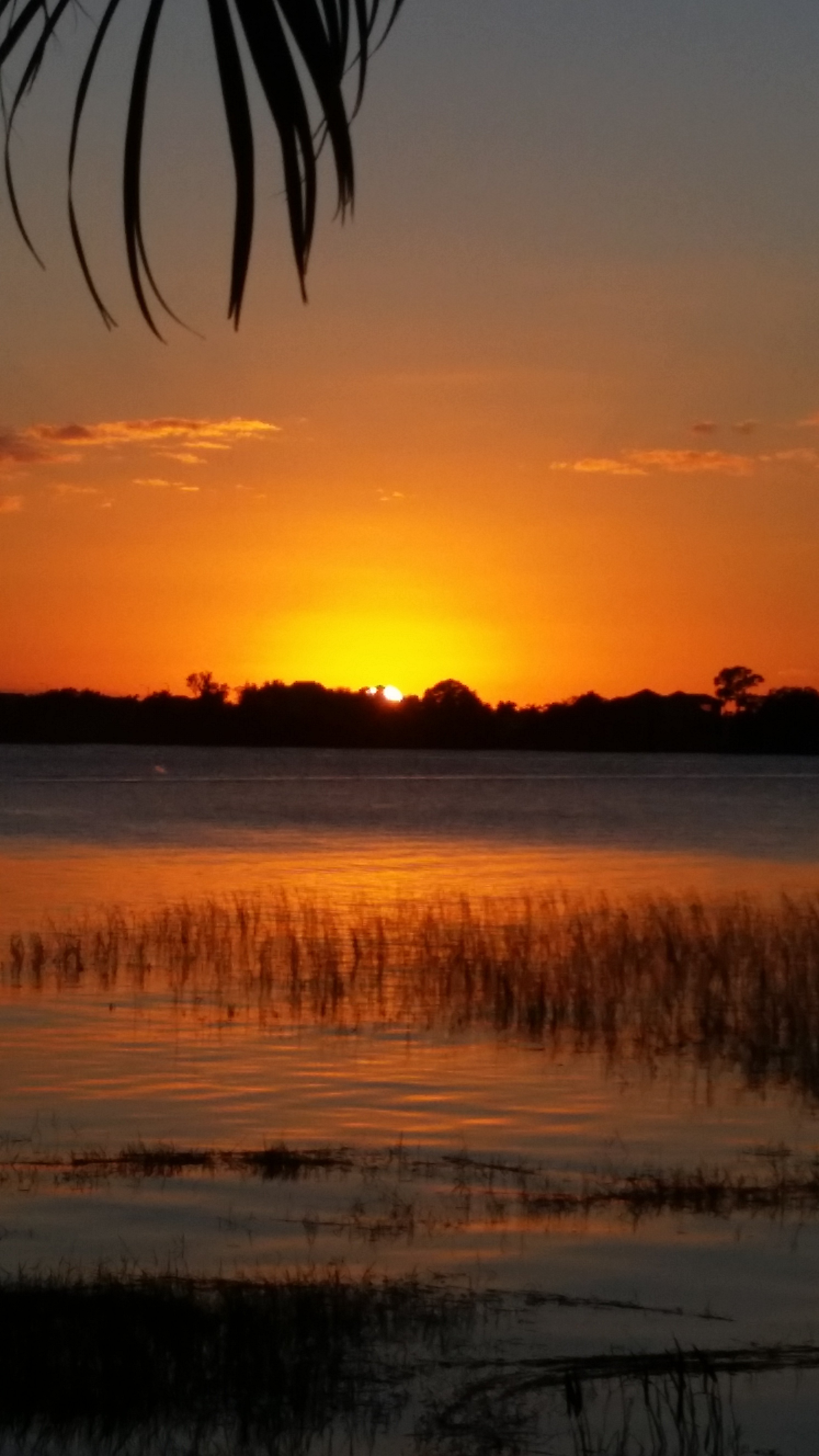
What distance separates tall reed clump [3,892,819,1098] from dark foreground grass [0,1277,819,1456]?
7.55 metres

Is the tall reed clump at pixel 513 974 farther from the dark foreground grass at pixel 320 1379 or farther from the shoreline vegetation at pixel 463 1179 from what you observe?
the dark foreground grass at pixel 320 1379

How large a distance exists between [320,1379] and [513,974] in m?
13.9

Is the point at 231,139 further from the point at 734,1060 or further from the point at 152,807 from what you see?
the point at 152,807

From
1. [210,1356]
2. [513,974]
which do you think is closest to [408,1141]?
[210,1356]

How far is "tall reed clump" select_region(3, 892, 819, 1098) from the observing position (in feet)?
58.0

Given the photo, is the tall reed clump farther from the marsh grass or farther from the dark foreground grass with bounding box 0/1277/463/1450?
the dark foreground grass with bounding box 0/1277/463/1450

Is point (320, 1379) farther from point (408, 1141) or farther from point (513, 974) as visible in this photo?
point (513, 974)

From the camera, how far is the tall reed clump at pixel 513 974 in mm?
17672

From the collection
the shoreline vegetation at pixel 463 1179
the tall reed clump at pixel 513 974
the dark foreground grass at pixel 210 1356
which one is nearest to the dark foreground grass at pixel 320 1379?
the dark foreground grass at pixel 210 1356

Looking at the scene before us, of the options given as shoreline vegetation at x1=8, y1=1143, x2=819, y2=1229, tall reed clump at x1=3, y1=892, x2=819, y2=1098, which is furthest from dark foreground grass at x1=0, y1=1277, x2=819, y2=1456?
tall reed clump at x1=3, y1=892, x2=819, y2=1098

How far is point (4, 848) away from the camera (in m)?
54.3

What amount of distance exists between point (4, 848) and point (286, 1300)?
4802cm

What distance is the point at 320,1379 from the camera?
689 centimetres

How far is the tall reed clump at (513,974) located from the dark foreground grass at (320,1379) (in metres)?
7.55
